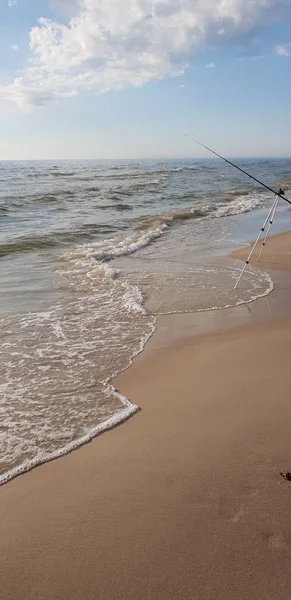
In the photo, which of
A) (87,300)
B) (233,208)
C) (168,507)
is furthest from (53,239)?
(168,507)

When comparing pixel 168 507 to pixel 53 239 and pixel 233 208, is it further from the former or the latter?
pixel 233 208

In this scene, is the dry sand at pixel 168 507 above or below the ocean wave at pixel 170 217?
below

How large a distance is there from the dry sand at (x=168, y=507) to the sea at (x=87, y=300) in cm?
35

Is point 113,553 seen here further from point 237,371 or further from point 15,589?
point 237,371

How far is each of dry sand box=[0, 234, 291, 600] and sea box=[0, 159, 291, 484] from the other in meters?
0.35

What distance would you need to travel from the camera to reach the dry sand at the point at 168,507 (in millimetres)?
2336

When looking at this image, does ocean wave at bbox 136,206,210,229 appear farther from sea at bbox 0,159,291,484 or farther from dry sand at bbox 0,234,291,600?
dry sand at bbox 0,234,291,600

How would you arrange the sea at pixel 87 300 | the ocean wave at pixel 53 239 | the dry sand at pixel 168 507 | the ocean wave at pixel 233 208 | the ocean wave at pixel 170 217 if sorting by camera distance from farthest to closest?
the ocean wave at pixel 233 208 → the ocean wave at pixel 170 217 → the ocean wave at pixel 53 239 → the sea at pixel 87 300 → the dry sand at pixel 168 507

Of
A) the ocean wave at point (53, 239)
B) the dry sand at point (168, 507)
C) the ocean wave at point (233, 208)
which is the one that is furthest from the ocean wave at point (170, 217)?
the dry sand at point (168, 507)

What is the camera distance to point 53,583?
2.34 meters

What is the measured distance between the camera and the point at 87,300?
7477 millimetres

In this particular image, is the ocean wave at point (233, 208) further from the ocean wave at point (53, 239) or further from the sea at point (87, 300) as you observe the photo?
the ocean wave at point (53, 239)

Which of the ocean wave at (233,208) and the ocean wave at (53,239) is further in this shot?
the ocean wave at (233,208)

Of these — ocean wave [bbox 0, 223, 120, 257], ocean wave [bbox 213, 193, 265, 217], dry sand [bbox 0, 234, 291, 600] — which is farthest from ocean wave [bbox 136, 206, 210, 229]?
dry sand [bbox 0, 234, 291, 600]
